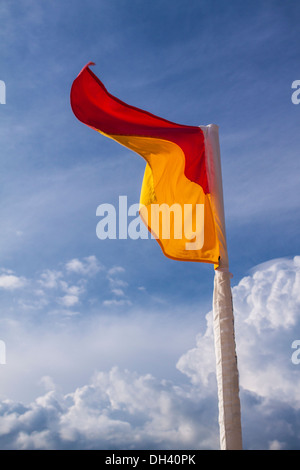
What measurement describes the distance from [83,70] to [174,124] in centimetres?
288

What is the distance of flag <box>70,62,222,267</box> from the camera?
13672 millimetres

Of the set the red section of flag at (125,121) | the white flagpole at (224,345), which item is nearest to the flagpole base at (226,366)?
the white flagpole at (224,345)

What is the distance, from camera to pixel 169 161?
1473 cm

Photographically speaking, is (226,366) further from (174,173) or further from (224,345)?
(174,173)

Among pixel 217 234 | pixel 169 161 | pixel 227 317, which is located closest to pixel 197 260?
pixel 217 234

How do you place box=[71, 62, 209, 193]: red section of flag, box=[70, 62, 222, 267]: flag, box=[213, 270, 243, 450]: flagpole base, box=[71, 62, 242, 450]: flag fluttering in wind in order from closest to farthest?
box=[213, 270, 243, 450]: flagpole base < box=[71, 62, 242, 450]: flag fluttering in wind < box=[70, 62, 222, 267]: flag < box=[71, 62, 209, 193]: red section of flag

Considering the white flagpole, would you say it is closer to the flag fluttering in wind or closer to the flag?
the flag fluttering in wind

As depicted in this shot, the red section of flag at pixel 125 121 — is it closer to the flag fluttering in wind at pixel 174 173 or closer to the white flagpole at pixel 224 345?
the flag fluttering in wind at pixel 174 173

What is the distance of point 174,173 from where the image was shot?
47.8ft

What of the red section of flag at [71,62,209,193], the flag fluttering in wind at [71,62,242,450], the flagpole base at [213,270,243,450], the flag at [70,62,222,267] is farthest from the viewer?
the red section of flag at [71,62,209,193]

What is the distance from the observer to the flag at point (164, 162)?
44.9 feet

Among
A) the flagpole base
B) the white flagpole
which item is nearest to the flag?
the white flagpole

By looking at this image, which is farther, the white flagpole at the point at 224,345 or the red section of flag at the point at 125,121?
the red section of flag at the point at 125,121

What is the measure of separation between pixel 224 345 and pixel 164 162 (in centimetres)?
545
